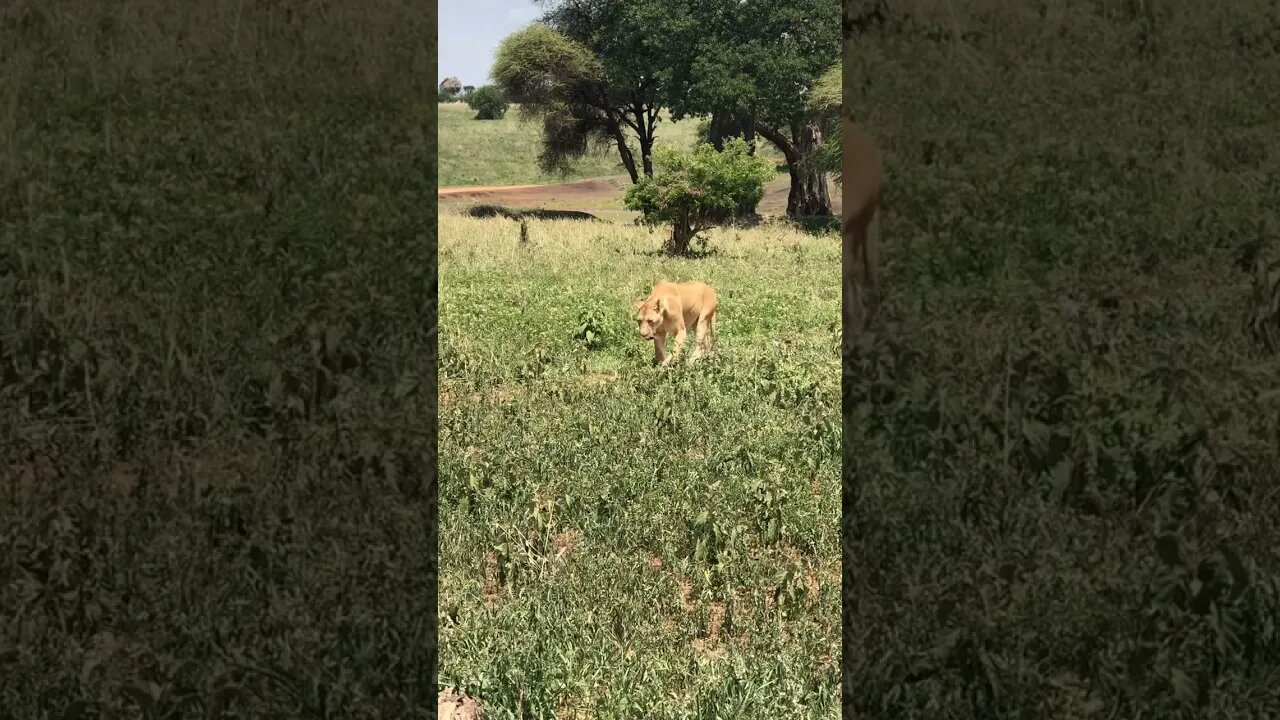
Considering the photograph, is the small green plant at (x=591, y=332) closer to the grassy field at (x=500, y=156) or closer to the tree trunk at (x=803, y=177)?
the tree trunk at (x=803, y=177)

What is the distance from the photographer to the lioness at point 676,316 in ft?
27.9

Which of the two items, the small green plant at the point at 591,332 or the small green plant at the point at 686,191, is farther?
the small green plant at the point at 686,191

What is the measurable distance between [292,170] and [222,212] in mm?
286

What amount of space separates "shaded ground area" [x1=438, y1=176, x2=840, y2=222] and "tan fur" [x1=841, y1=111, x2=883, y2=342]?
28995 mm

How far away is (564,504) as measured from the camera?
4.84 m

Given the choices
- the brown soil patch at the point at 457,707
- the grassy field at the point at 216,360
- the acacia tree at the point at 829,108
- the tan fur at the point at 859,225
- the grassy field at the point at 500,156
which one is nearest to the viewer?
the grassy field at the point at 216,360

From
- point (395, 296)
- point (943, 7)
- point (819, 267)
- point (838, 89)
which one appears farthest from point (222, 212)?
point (838, 89)

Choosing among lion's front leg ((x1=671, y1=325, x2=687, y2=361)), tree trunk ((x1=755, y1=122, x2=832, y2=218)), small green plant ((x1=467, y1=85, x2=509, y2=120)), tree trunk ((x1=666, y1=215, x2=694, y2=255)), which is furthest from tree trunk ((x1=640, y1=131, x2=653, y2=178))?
small green plant ((x1=467, y1=85, x2=509, y2=120))

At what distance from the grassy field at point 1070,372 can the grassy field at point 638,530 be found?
49cm

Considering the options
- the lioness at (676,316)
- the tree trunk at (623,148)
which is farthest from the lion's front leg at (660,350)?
the tree trunk at (623,148)

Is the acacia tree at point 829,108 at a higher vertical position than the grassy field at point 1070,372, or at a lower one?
higher

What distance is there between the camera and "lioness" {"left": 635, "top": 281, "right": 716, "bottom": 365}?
851 cm

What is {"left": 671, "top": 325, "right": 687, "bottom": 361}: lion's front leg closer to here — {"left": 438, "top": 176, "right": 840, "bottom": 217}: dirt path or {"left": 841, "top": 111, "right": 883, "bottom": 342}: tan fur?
{"left": 841, "top": 111, "right": 883, "bottom": 342}: tan fur

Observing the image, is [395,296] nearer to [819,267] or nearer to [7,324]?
[7,324]
